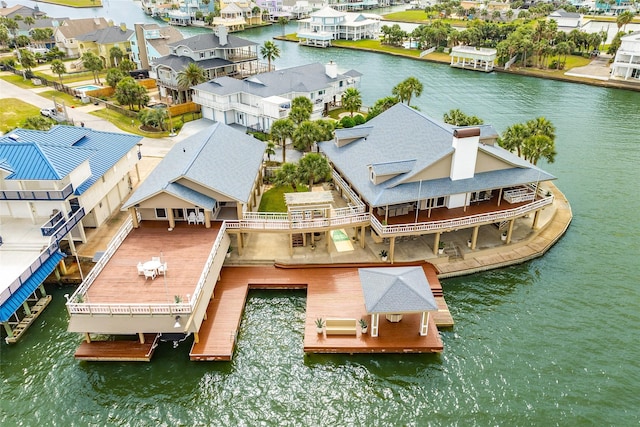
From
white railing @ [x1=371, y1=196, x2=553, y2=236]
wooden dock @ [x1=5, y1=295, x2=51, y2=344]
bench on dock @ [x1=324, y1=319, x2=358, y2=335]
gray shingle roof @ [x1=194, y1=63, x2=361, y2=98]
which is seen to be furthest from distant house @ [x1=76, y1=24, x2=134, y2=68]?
bench on dock @ [x1=324, y1=319, x2=358, y2=335]

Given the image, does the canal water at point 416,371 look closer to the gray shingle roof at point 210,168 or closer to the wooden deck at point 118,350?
the wooden deck at point 118,350

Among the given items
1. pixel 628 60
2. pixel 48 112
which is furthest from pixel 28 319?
pixel 628 60

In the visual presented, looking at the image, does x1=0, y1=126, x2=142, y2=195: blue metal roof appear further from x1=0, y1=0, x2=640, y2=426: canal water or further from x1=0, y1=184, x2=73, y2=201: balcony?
x1=0, y1=0, x2=640, y2=426: canal water

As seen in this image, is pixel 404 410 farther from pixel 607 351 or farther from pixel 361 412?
pixel 607 351

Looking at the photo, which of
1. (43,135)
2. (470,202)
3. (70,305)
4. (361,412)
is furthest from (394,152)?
(43,135)

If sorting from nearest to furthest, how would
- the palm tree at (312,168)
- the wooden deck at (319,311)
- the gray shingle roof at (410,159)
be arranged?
the wooden deck at (319,311), the gray shingle roof at (410,159), the palm tree at (312,168)

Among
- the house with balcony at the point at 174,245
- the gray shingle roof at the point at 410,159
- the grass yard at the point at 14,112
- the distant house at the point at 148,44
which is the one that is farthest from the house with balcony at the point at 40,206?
the distant house at the point at 148,44
